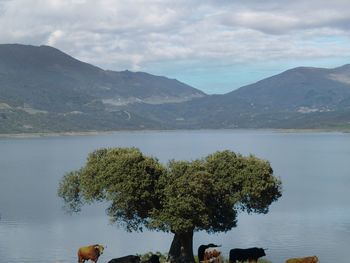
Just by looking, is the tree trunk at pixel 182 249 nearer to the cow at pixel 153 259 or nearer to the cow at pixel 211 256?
the cow at pixel 211 256

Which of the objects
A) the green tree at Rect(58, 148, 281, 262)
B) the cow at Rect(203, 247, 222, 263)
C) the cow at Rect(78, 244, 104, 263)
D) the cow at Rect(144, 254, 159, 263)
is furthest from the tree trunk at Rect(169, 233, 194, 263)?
the cow at Rect(78, 244, 104, 263)

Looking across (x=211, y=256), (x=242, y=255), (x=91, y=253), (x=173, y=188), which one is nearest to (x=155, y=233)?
(x=242, y=255)

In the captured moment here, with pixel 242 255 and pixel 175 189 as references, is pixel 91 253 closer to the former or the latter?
pixel 175 189

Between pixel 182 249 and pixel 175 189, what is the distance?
15.6 ft

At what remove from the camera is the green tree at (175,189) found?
40.0 m

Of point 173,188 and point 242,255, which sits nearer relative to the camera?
point 173,188

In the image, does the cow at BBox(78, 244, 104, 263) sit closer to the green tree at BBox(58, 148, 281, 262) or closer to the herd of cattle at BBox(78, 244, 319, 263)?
the herd of cattle at BBox(78, 244, 319, 263)

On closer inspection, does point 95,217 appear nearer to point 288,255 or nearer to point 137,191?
point 288,255

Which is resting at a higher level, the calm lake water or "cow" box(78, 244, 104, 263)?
"cow" box(78, 244, 104, 263)

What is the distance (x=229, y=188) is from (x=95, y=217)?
38.7 m

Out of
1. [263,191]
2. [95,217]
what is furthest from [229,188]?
[95,217]

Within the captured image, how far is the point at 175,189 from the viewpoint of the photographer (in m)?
40.5

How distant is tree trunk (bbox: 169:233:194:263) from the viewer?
4175 cm

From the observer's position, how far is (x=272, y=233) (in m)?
66.4
